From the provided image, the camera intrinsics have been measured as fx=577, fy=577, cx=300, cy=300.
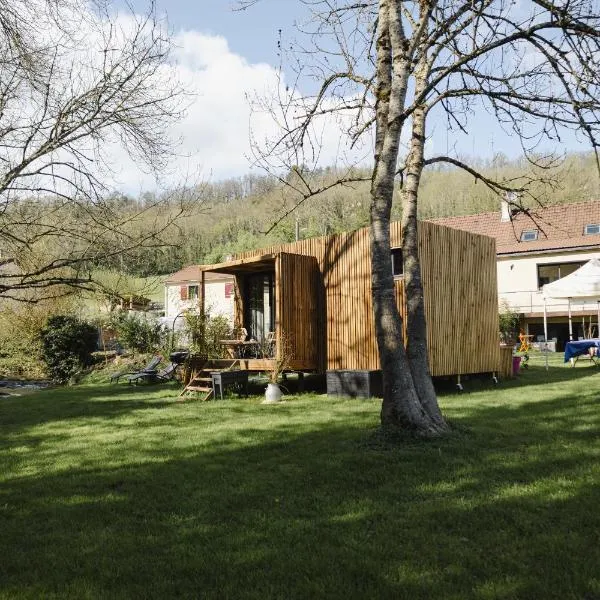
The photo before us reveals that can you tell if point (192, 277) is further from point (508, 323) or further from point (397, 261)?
point (397, 261)

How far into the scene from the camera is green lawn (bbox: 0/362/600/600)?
279cm

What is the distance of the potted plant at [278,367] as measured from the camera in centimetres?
995

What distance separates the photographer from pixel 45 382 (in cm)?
1653

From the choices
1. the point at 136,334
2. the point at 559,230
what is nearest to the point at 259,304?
the point at 136,334

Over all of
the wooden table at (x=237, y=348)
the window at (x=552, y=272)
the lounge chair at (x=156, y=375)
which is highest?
the window at (x=552, y=272)

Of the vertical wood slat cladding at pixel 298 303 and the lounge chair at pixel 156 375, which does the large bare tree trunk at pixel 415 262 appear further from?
the lounge chair at pixel 156 375

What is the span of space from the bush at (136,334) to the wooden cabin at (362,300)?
6.50 meters

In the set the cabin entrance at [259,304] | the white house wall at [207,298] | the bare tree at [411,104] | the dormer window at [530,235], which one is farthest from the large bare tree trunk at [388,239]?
the white house wall at [207,298]

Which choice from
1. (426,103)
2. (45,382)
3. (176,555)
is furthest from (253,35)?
(45,382)

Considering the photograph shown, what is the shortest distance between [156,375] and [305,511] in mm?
11121

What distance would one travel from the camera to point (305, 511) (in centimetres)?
387

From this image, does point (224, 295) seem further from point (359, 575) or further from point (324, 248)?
point (359, 575)

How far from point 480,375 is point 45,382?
1194 centimetres

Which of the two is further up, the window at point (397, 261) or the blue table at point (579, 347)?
the window at point (397, 261)
